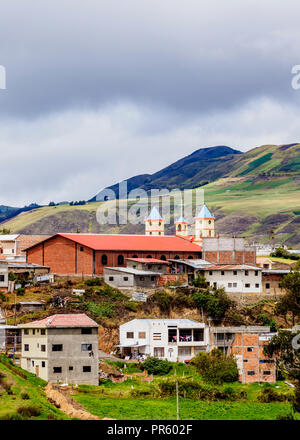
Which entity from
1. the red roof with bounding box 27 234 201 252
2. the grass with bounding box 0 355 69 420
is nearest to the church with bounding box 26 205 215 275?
the red roof with bounding box 27 234 201 252

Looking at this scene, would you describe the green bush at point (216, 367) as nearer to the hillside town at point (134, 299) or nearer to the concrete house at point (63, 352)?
the hillside town at point (134, 299)

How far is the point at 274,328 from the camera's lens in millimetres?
71812

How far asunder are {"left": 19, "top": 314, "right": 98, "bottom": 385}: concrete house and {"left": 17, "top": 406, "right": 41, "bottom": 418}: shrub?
11.7m

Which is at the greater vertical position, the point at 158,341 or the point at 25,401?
the point at 158,341

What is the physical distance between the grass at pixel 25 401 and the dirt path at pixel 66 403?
54 cm

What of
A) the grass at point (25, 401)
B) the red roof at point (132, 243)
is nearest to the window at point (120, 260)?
the red roof at point (132, 243)

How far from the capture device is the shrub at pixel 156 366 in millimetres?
60844

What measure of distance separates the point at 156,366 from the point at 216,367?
15.3 ft

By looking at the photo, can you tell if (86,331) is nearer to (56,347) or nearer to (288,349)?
(56,347)

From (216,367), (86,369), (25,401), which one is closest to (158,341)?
(216,367)

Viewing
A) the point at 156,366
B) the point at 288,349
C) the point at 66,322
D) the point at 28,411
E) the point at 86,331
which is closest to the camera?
the point at 28,411

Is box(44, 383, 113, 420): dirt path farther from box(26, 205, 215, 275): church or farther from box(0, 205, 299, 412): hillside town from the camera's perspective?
box(26, 205, 215, 275): church

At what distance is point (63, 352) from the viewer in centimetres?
5662
